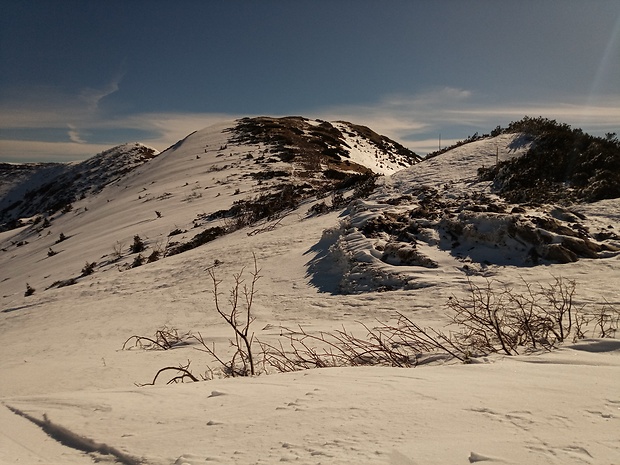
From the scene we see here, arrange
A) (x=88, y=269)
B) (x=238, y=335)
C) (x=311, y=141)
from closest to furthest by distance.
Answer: (x=238, y=335)
(x=88, y=269)
(x=311, y=141)

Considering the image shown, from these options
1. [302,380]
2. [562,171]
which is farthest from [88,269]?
[562,171]

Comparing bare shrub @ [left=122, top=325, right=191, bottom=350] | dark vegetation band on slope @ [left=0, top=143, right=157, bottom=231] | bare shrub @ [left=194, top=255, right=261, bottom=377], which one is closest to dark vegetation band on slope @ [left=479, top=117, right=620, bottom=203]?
bare shrub @ [left=194, top=255, right=261, bottom=377]

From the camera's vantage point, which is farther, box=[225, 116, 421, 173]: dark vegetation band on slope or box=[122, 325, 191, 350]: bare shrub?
box=[225, 116, 421, 173]: dark vegetation band on slope

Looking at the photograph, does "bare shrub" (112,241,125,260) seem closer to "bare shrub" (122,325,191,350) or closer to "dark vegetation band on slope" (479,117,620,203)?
"bare shrub" (122,325,191,350)

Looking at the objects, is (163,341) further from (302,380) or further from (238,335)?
(302,380)

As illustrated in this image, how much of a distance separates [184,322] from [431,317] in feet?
11.1

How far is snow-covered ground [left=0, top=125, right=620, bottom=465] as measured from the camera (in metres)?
1.54

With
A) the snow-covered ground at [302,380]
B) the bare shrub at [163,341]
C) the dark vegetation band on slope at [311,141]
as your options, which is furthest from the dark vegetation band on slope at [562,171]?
the dark vegetation band on slope at [311,141]

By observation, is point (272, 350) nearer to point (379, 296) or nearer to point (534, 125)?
point (379, 296)

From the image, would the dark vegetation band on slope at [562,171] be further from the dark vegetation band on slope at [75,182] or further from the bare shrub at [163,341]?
the dark vegetation band on slope at [75,182]

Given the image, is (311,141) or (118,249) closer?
(118,249)

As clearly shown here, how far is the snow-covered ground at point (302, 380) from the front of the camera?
5.06ft

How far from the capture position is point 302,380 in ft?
8.23

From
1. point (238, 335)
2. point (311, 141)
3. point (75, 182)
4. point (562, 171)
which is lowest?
point (238, 335)
